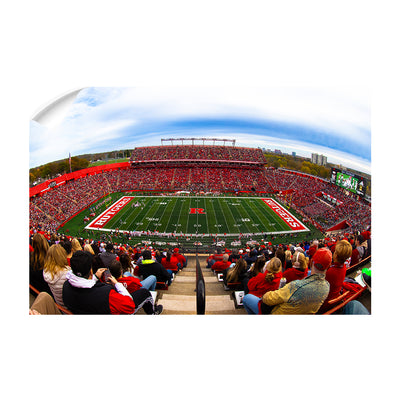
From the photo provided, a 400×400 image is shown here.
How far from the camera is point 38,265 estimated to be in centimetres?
259

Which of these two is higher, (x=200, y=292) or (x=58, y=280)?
(x=58, y=280)

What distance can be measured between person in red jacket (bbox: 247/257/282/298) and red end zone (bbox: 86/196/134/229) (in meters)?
13.6

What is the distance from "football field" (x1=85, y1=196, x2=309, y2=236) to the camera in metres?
13.8

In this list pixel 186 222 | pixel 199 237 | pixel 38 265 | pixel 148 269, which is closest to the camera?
pixel 38 265

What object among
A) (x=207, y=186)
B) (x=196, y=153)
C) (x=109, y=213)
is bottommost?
(x=109, y=213)

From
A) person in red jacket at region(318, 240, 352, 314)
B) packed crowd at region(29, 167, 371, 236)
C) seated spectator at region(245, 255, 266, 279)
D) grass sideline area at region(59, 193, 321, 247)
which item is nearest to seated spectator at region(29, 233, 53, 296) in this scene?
seated spectator at region(245, 255, 266, 279)

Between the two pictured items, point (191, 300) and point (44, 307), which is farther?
point (191, 300)

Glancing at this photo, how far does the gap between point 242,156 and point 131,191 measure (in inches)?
593

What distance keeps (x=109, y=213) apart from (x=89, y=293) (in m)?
15.3

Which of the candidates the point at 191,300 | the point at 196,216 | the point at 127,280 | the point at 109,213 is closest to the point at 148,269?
the point at 127,280

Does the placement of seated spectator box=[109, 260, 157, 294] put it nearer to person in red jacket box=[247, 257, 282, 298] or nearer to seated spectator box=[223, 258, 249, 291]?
seated spectator box=[223, 258, 249, 291]

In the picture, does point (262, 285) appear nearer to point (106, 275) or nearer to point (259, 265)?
point (259, 265)

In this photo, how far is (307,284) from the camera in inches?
83.8

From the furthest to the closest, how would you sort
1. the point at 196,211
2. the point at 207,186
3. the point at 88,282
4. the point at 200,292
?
1. the point at 207,186
2. the point at 196,211
3. the point at 200,292
4. the point at 88,282
